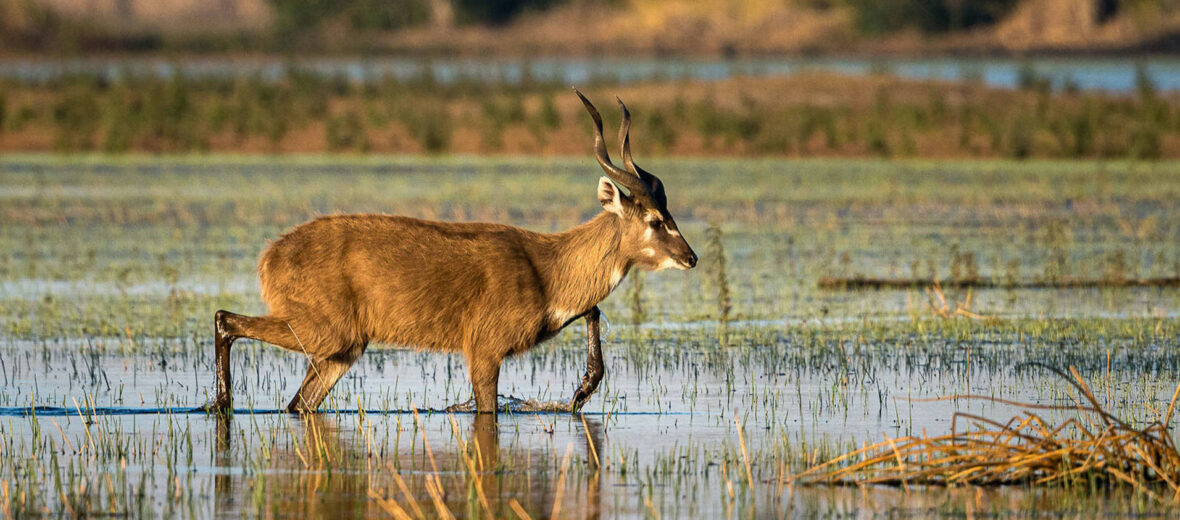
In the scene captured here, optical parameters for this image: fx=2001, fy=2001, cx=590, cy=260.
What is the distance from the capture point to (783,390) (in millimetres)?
12664

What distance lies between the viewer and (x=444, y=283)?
11.5 meters

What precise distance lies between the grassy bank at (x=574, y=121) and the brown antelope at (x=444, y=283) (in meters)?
28.2

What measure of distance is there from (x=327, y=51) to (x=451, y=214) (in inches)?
2202

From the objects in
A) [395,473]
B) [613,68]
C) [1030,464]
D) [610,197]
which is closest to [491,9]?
[613,68]

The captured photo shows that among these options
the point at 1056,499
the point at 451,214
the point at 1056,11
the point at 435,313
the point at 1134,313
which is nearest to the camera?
the point at 1056,499

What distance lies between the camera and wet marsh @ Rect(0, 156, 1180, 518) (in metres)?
9.31

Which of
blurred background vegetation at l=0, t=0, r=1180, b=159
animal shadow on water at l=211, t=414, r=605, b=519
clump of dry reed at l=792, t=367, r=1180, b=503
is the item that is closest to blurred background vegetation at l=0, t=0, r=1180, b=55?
blurred background vegetation at l=0, t=0, r=1180, b=159

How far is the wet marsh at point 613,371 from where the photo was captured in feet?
30.6

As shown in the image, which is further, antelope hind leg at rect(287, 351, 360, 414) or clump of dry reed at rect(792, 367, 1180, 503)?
antelope hind leg at rect(287, 351, 360, 414)

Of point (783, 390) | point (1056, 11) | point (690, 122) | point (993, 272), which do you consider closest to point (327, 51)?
point (1056, 11)

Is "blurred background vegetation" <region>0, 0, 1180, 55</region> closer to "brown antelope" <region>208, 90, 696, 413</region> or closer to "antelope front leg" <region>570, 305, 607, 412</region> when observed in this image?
"brown antelope" <region>208, 90, 696, 413</region>

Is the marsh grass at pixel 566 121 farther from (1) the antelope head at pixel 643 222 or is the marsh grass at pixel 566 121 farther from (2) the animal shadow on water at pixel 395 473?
(2) the animal shadow on water at pixel 395 473

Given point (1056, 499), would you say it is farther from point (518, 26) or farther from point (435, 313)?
point (518, 26)

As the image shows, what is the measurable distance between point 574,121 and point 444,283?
31.8 meters
